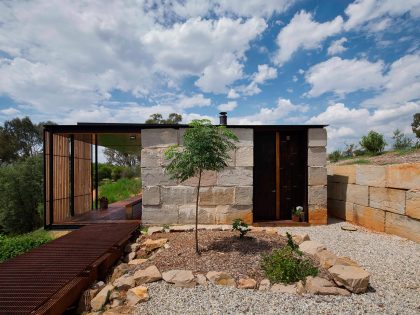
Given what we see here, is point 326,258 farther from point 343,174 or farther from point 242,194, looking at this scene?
point 343,174

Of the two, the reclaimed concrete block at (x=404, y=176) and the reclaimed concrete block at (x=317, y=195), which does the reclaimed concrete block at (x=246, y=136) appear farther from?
the reclaimed concrete block at (x=404, y=176)

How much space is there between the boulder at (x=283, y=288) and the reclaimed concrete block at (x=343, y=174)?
15.5ft

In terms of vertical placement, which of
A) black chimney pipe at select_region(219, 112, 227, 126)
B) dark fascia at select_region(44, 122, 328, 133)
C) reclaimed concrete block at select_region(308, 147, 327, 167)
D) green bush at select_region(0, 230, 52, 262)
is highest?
black chimney pipe at select_region(219, 112, 227, 126)

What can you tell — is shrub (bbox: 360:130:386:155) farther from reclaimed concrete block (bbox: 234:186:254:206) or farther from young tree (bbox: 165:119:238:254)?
young tree (bbox: 165:119:238:254)

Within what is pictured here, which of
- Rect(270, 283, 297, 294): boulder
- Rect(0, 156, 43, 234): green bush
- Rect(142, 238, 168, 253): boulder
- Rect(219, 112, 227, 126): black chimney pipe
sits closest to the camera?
Rect(270, 283, 297, 294): boulder

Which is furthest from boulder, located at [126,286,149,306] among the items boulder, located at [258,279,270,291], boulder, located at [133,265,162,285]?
boulder, located at [258,279,270,291]

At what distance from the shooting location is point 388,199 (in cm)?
566

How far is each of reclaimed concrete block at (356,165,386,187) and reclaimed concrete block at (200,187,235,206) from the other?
3.38 metres

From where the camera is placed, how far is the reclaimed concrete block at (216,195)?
6.46 m

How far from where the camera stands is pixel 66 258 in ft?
13.4

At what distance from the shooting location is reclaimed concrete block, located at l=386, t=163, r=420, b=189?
5.04 m

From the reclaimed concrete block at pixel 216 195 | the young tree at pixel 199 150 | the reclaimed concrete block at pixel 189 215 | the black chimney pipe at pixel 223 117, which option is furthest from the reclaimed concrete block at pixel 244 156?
the young tree at pixel 199 150

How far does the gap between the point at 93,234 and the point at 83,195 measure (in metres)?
4.04

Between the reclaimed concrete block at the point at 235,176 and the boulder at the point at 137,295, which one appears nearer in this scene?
the boulder at the point at 137,295
